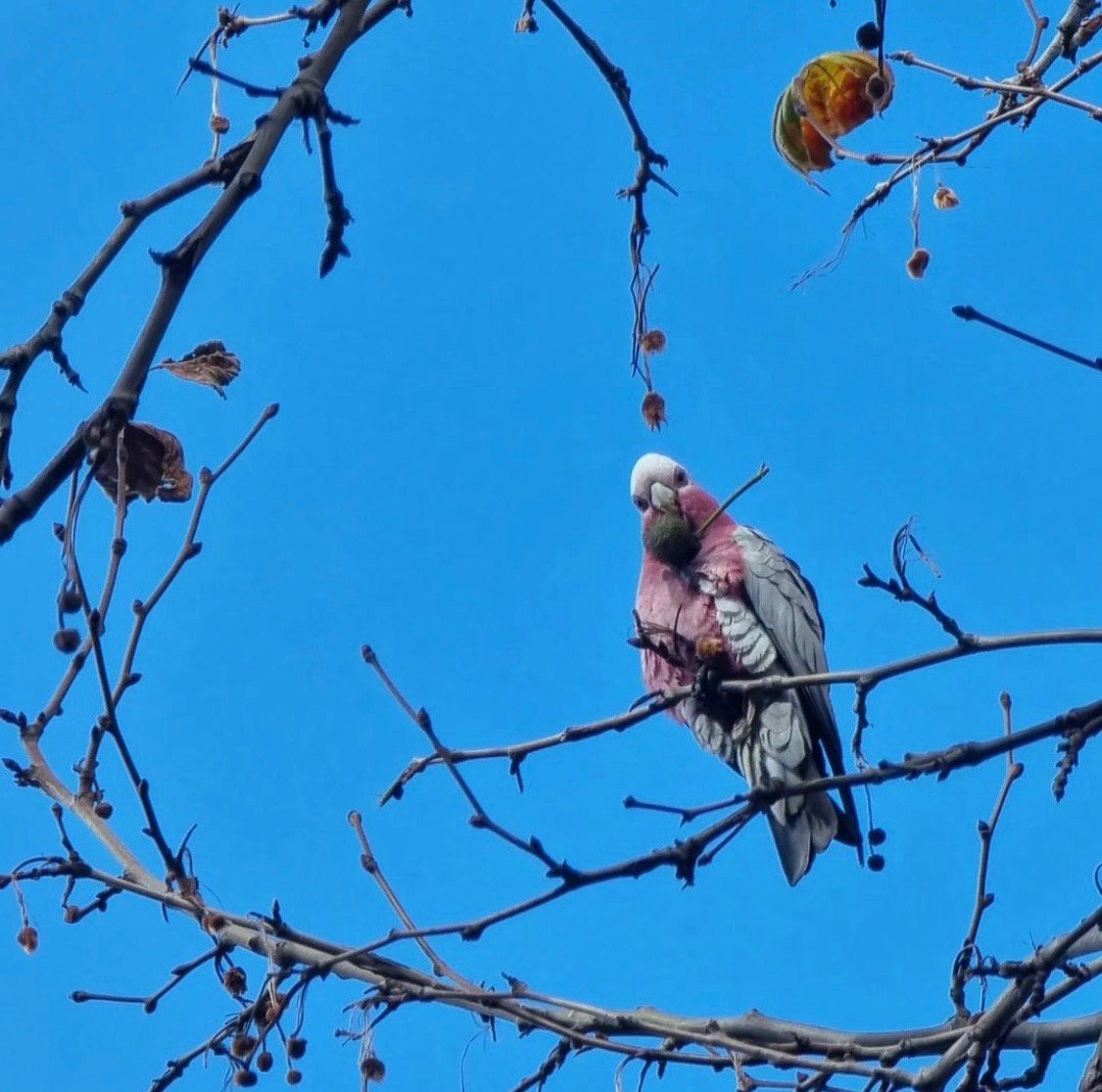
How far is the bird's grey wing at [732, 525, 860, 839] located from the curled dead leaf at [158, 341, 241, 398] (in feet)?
7.20

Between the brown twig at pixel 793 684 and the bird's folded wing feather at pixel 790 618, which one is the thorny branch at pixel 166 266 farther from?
the bird's folded wing feather at pixel 790 618

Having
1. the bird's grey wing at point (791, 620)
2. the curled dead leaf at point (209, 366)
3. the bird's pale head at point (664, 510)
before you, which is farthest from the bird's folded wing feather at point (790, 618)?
the curled dead leaf at point (209, 366)

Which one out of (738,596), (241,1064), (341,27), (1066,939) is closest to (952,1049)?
(1066,939)

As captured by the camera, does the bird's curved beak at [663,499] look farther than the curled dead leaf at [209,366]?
Yes

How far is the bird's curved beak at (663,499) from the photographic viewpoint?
435 cm

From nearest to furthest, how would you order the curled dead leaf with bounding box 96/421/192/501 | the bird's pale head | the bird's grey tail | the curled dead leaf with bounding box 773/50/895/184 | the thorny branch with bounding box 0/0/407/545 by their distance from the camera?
1. the thorny branch with bounding box 0/0/407/545
2. the curled dead leaf with bounding box 96/421/192/501
3. the curled dead leaf with bounding box 773/50/895/184
4. the bird's grey tail
5. the bird's pale head

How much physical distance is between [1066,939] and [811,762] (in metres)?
1.85

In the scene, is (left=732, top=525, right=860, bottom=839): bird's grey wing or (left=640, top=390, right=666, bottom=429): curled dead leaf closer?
(left=640, top=390, right=666, bottom=429): curled dead leaf

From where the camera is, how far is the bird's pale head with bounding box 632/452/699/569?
4.18 m

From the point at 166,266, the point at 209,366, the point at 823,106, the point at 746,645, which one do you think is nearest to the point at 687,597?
the point at 746,645

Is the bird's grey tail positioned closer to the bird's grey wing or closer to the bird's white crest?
the bird's grey wing

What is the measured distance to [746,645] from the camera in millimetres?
4055

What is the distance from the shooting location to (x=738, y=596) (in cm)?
411

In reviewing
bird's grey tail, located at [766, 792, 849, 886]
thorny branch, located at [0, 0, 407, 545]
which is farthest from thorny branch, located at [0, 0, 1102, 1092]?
bird's grey tail, located at [766, 792, 849, 886]
